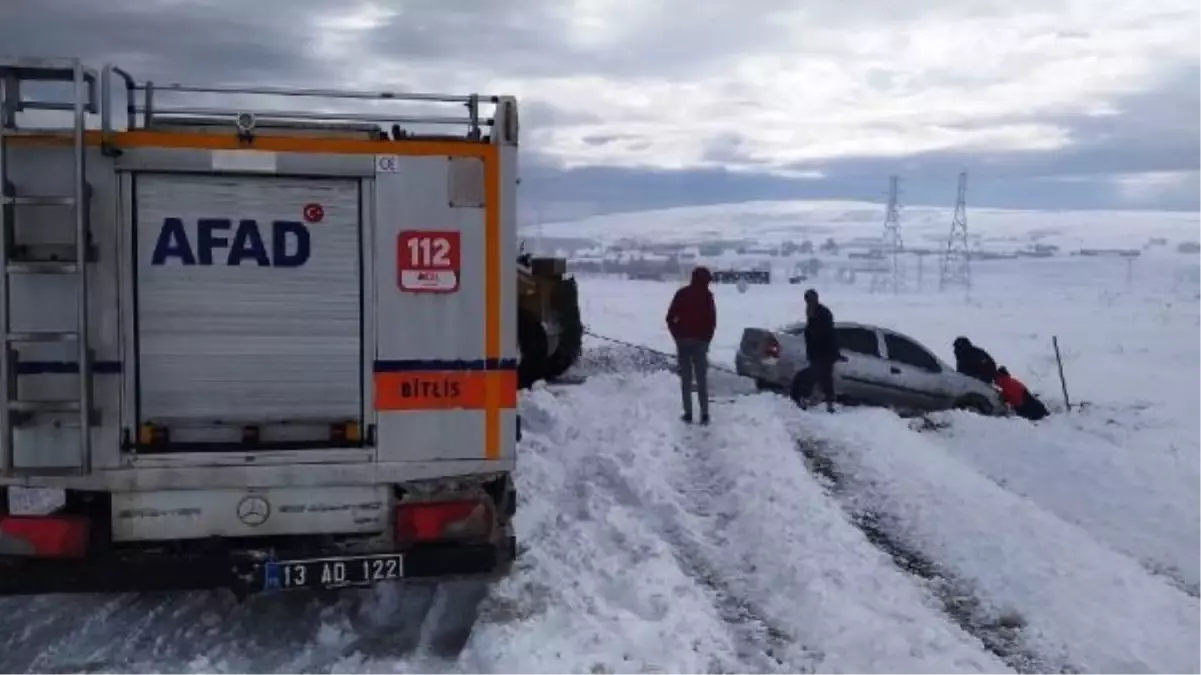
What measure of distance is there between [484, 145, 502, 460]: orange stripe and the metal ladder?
195cm

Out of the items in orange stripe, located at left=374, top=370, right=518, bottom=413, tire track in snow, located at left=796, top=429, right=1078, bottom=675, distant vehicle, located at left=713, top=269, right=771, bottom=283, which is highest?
distant vehicle, located at left=713, top=269, right=771, bottom=283

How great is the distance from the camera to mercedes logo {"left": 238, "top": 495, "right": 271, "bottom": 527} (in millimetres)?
6305

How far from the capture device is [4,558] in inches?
241

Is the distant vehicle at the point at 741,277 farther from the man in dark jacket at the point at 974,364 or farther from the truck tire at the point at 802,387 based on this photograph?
the truck tire at the point at 802,387

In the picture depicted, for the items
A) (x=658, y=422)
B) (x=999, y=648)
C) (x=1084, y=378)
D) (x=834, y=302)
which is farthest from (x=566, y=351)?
(x=834, y=302)

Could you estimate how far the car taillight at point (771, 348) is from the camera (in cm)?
1684

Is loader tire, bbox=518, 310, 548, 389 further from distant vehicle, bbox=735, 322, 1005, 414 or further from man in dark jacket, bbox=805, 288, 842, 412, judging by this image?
man in dark jacket, bbox=805, 288, 842, 412

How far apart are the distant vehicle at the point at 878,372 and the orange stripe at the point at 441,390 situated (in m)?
10.4

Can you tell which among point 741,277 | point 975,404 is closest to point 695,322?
point 975,404

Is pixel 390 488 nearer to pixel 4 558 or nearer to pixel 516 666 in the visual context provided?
Answer: pixel 516 666

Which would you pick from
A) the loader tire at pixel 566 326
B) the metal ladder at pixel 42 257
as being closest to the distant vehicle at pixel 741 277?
the loader tire at pixel 566 326

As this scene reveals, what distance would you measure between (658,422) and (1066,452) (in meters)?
4.71

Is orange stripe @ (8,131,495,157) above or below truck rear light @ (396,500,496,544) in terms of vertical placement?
above

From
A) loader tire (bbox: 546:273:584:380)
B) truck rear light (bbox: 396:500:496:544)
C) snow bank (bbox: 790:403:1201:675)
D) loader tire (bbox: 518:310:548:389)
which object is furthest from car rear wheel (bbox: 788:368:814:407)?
truck rear light (bbox: 396:500:496:544)
